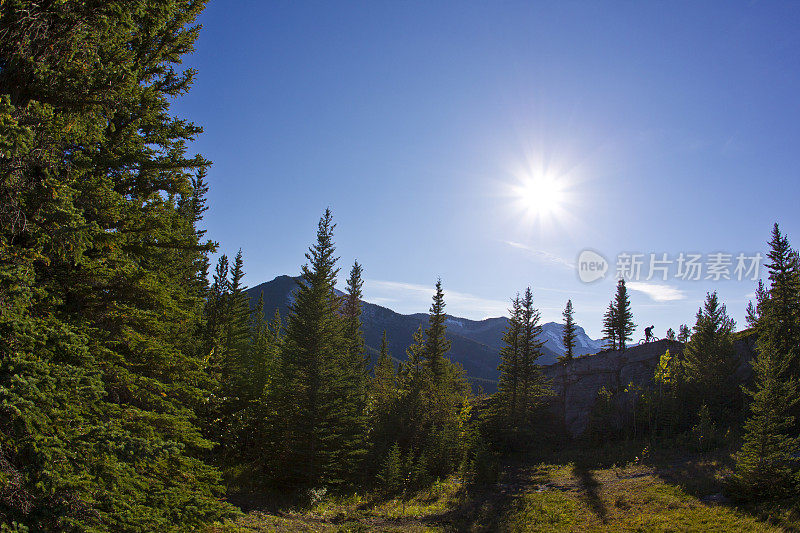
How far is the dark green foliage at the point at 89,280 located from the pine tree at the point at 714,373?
138ft

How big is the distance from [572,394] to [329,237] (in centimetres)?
3444

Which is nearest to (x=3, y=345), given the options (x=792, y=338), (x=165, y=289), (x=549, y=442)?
(x=165, y=289)

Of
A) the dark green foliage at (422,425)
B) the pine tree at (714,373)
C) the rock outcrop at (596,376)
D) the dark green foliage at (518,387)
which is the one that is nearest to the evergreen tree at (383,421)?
the dark green foliage at (422,425)

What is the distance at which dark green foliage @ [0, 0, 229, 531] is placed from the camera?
5172 mm

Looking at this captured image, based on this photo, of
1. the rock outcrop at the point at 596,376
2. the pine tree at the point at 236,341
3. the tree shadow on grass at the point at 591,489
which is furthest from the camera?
the rock outcrop at the point at 596,376

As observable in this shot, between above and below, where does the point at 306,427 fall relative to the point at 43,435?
below

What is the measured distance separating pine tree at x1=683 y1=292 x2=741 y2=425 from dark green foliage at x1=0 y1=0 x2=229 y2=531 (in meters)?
42.2

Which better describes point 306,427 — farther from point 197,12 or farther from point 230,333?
point 197,12

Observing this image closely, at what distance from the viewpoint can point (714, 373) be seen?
1296 inches

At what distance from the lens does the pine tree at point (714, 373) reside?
3297 cm

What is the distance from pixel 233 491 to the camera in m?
17.6

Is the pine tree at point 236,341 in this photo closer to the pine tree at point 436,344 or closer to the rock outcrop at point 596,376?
the pine tree at point 436,344

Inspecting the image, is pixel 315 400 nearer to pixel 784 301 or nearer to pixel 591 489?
pixel 591 489

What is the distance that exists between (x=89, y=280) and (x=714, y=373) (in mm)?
45357
